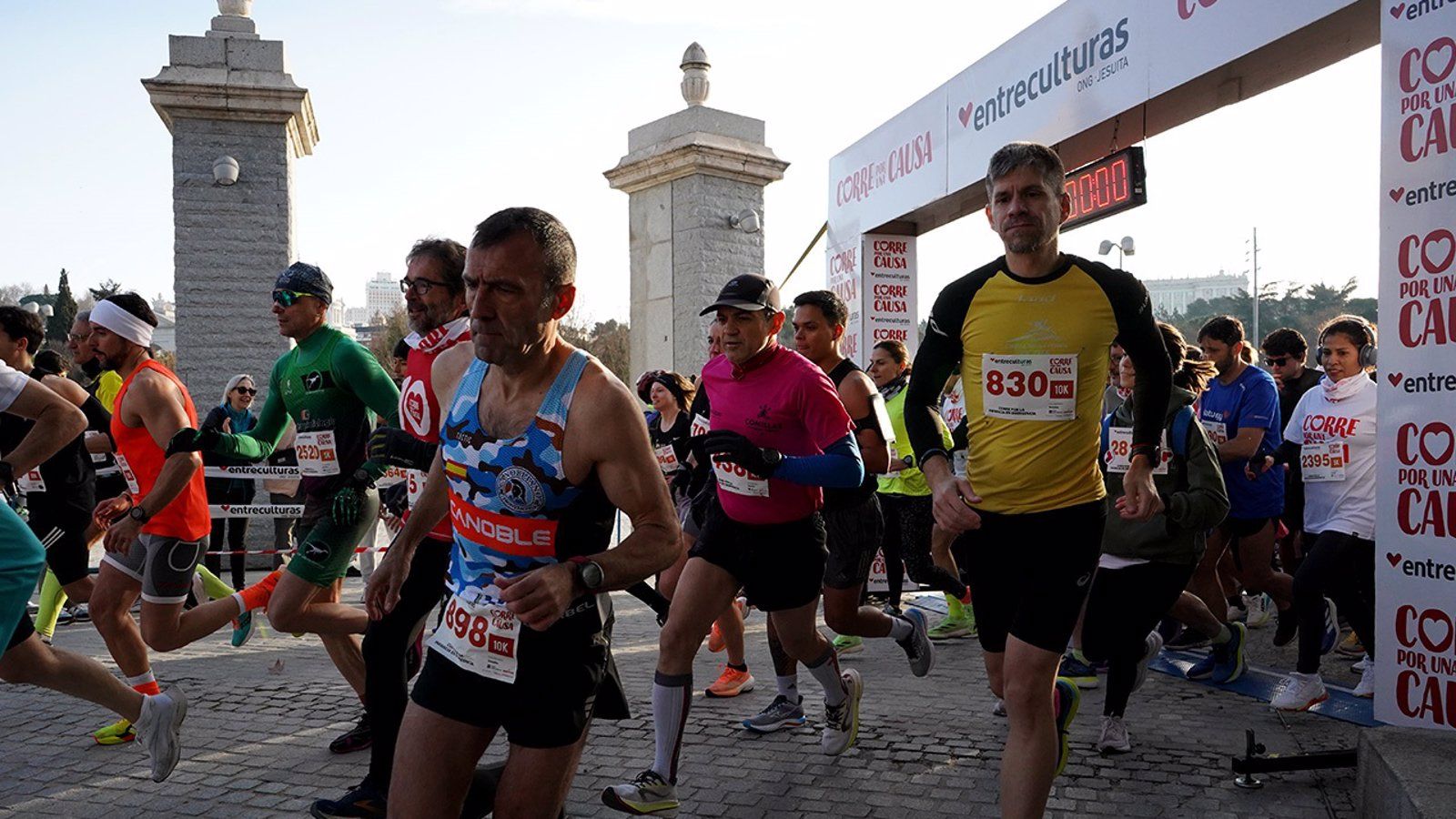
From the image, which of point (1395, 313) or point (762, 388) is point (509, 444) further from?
point (1395, 313)

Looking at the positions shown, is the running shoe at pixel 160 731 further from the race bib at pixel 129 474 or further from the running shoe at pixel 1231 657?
the running shoe at pixel 1231 657

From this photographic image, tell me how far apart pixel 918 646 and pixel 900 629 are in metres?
0.20

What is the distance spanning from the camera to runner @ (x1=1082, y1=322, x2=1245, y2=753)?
15.6 feet

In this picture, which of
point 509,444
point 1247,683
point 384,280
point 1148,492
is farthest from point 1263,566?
point 384,280

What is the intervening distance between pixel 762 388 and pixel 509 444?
2.16 meters

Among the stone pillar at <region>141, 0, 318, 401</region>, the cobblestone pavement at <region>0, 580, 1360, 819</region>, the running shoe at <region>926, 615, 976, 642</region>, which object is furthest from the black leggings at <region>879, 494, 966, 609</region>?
the stone pillar at <region>141, 0, 318, 401</region>

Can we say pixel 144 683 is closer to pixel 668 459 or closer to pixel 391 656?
pixel 391 656

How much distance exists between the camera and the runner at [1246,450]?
6809 millimetres

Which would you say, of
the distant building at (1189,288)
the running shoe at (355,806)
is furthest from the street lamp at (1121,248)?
the distant building at (1189,288)

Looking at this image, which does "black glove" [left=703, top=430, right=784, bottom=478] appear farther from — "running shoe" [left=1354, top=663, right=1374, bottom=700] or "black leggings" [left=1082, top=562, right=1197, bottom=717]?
"running shoe" [left=1354, top=663, right=1374, bottom=700]

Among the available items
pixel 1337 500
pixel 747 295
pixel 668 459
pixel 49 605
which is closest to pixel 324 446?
pixel 747 295

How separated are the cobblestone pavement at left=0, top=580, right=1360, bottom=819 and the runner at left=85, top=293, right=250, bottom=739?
1.52ft

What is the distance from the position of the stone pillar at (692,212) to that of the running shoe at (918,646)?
7.82 m

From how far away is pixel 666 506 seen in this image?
2609 mm
